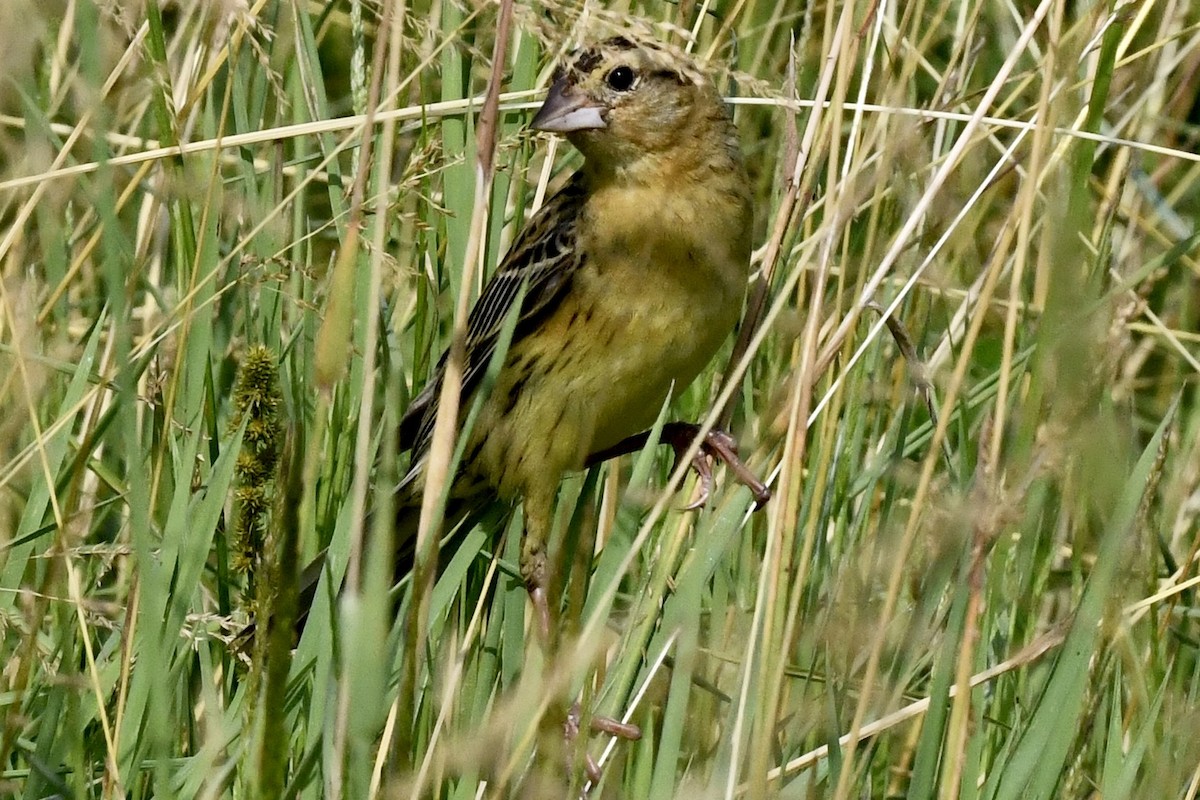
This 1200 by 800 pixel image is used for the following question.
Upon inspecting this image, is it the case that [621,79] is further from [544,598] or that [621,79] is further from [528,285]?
[544,598]

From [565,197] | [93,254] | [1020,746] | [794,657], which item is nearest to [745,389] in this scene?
[794,657]

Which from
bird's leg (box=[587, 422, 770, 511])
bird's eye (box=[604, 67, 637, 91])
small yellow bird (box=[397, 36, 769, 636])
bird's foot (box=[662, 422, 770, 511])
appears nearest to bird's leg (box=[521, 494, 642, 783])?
small yellow bird (box=[397, 36, 769, 636])

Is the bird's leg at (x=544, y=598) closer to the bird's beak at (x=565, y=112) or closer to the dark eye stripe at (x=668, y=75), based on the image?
the bird's beak at (x=565, y=112)

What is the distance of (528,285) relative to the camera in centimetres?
265

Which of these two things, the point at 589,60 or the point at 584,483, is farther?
the point at 589,60

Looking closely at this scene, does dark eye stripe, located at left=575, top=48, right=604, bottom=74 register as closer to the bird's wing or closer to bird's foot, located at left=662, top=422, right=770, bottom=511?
the bird's wing

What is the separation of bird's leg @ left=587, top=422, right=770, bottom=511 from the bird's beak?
516 millimetres

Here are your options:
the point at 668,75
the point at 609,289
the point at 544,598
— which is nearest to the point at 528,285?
the point at 609,289

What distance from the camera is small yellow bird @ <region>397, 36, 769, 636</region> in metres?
2.55

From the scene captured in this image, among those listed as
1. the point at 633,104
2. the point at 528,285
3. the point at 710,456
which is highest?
the point at 633,104

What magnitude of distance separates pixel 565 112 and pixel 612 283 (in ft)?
1.10

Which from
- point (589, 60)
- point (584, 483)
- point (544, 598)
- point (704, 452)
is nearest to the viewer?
point (544, 598)

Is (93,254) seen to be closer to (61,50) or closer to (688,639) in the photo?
(61,50)

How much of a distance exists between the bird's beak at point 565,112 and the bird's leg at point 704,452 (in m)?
0.52
